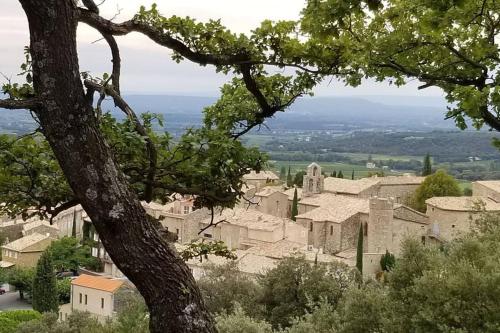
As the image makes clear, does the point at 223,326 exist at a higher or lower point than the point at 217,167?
lower

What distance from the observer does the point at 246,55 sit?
4613 millimetres

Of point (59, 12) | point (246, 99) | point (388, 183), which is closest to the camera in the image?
point (59, 12)

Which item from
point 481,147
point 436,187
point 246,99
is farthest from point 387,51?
point 481,147

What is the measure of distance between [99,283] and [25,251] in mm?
18263

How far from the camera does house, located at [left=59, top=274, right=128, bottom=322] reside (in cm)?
3644

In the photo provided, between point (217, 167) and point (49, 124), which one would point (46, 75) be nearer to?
point (49, 124)

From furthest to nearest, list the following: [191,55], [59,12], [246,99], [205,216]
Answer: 1. [205,216]
2. [246,99]
3. [191,55]
4. [59,12]

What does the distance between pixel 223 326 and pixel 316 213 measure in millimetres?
28437

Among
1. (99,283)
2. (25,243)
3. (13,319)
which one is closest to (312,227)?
(99,283)

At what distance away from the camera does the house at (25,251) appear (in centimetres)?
5216

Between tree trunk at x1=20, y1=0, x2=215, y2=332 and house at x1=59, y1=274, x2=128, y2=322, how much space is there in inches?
1341

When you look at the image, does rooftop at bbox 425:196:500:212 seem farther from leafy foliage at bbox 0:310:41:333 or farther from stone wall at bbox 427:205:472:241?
leafy foliage at bbox 0:310:41:333

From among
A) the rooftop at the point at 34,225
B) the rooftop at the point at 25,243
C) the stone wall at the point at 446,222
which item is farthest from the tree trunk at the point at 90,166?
the rooftop at the point at 34,225

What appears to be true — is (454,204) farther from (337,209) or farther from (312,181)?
(312,181)
